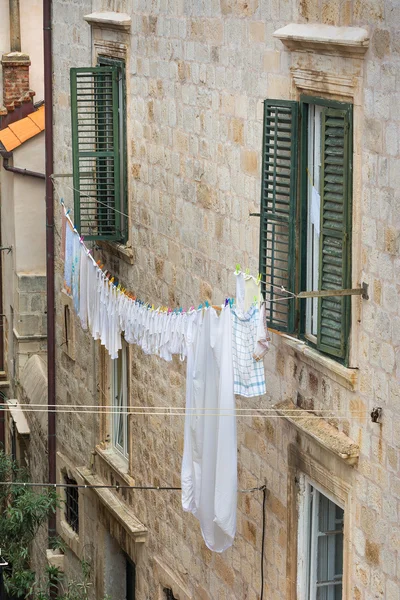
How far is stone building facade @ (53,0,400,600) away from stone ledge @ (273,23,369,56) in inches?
0.7

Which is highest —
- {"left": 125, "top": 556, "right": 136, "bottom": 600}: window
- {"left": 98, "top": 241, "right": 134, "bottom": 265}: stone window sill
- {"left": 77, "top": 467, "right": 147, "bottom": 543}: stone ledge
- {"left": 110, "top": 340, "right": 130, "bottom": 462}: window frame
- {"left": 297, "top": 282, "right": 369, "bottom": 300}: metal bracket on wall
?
{"left": 297, "top": 282, "right": 369, "bottom": 300}: metal bracket on wall

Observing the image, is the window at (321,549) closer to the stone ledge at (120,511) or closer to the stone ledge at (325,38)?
the stone ledge at (325,38)

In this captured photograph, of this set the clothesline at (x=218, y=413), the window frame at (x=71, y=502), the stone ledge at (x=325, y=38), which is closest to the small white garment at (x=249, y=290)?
the clothesline at (x=218, y=413)

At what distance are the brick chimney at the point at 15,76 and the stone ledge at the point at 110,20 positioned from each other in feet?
27.1

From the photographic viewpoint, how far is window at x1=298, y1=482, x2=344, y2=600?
10.4 metres

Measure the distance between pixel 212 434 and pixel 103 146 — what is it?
4860 millimetres

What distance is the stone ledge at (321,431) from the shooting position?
372 inches

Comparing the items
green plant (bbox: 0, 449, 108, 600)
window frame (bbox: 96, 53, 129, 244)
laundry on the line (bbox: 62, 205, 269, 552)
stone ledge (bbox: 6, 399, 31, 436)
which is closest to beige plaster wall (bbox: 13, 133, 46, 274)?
stone ledge (bbox: 6, 399, 31, 436)

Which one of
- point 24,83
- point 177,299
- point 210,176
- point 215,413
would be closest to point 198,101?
point 210,176

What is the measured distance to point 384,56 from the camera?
8.73m

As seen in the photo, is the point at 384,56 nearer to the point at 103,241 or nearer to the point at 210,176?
the point at 210,176

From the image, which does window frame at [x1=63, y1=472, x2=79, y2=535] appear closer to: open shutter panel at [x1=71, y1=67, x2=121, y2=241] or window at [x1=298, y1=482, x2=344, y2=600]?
open shutter panel at [x1=71, y1=67, x2=121, y2=241]

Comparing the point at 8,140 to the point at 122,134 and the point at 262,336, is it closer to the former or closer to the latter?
the point at 122,134

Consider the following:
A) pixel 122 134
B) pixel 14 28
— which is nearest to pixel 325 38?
pixel 122 134
